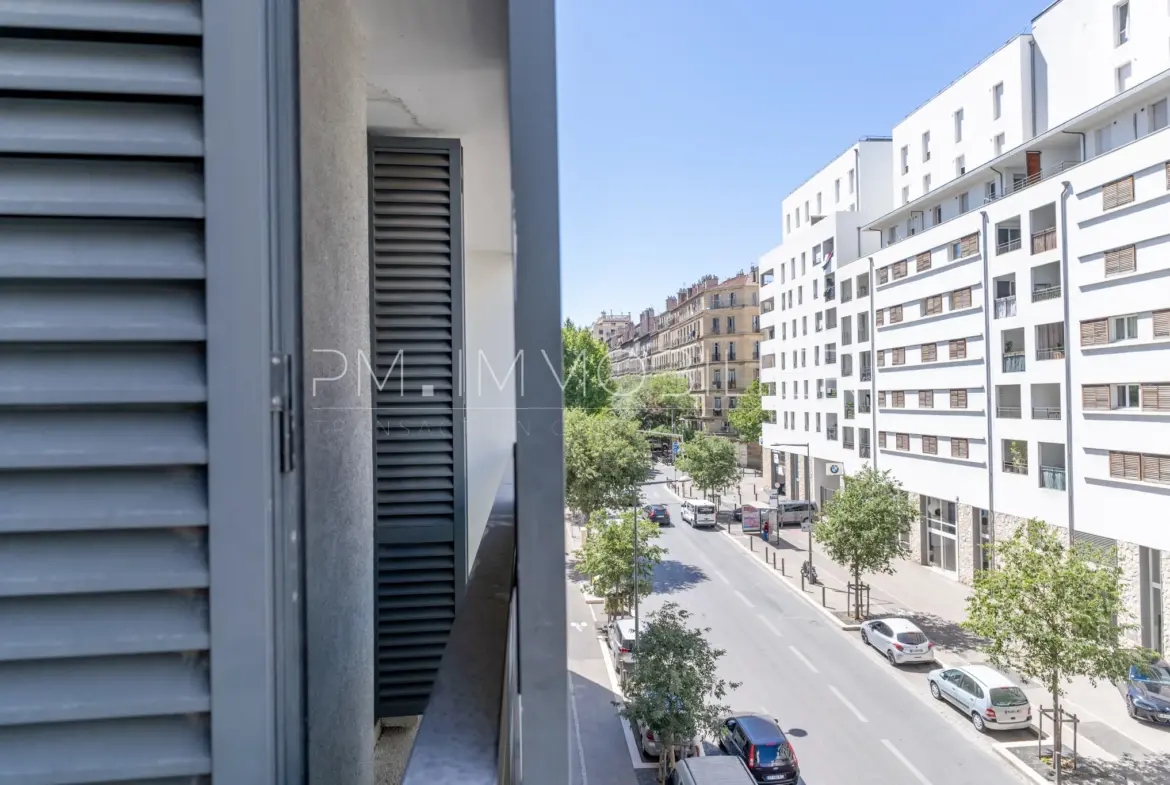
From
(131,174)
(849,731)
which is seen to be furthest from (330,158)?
(849,731)

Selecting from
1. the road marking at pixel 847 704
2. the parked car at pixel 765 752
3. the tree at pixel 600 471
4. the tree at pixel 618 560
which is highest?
the tree at pixel 600 471

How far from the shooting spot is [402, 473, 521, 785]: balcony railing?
0.59 metres

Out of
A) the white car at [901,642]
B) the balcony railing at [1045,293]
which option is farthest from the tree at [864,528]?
the balcony railing at [1045,293]

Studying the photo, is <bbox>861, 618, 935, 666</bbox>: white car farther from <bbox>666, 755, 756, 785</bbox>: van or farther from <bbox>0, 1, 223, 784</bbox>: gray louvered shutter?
<bbox>0, 1, 223, 784</bbox>: gray louvered shutter

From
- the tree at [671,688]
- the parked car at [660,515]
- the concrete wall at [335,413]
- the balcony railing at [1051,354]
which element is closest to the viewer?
the concrete wall at [335,413]

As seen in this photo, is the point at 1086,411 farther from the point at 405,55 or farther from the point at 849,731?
the point at 405,55

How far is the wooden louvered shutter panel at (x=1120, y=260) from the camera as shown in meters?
10.6

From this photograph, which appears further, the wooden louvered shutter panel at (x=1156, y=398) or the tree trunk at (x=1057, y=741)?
the wooden louvered shutter panel at (x=1156, y=398)

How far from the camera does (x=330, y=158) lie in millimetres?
1007

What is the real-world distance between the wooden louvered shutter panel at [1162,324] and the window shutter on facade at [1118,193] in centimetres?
200

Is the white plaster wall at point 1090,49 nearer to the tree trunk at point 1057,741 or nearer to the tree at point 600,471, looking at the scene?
the tree trunk at point 1057,741

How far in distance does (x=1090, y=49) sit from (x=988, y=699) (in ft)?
41.4

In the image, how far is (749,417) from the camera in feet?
101

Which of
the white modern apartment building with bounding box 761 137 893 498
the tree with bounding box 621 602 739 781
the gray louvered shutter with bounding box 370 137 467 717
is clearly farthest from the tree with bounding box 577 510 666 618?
the gray louvered shutter with bounding box 370 137 467 717
